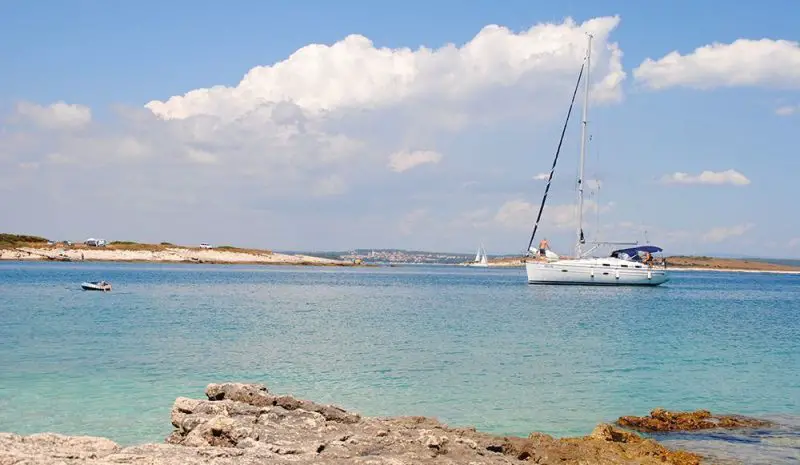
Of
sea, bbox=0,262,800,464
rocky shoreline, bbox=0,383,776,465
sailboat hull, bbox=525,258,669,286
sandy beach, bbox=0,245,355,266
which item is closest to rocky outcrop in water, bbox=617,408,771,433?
sea, bbox=0,262,800,464

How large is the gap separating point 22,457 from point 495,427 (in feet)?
35.6

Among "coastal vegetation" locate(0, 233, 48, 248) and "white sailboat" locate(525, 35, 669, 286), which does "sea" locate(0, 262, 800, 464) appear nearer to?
"white sailboat" locate(525, 35, 669, 286)

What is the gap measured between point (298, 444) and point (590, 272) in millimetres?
74357

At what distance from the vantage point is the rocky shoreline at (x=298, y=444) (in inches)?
362

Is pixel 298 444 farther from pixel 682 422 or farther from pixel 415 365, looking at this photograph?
pixel 415 365

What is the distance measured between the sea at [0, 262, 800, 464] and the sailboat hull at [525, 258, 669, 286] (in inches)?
1119

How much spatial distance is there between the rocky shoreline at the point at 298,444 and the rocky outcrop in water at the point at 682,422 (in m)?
2.35

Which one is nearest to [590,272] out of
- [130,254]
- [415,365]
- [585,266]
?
[585,266]

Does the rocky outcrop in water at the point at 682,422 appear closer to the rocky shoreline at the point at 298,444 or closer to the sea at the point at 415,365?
the sea at the point at 415,365

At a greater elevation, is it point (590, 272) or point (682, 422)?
point (590, 272)

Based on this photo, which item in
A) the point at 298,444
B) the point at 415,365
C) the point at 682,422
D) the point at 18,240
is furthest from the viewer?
the point at 18,240

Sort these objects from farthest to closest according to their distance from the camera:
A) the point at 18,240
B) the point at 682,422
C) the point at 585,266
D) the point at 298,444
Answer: the point at 18,240, the point at 585,266, the point at 682,422, the point at 298,444

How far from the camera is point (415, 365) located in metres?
25.8

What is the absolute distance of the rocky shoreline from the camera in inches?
362
